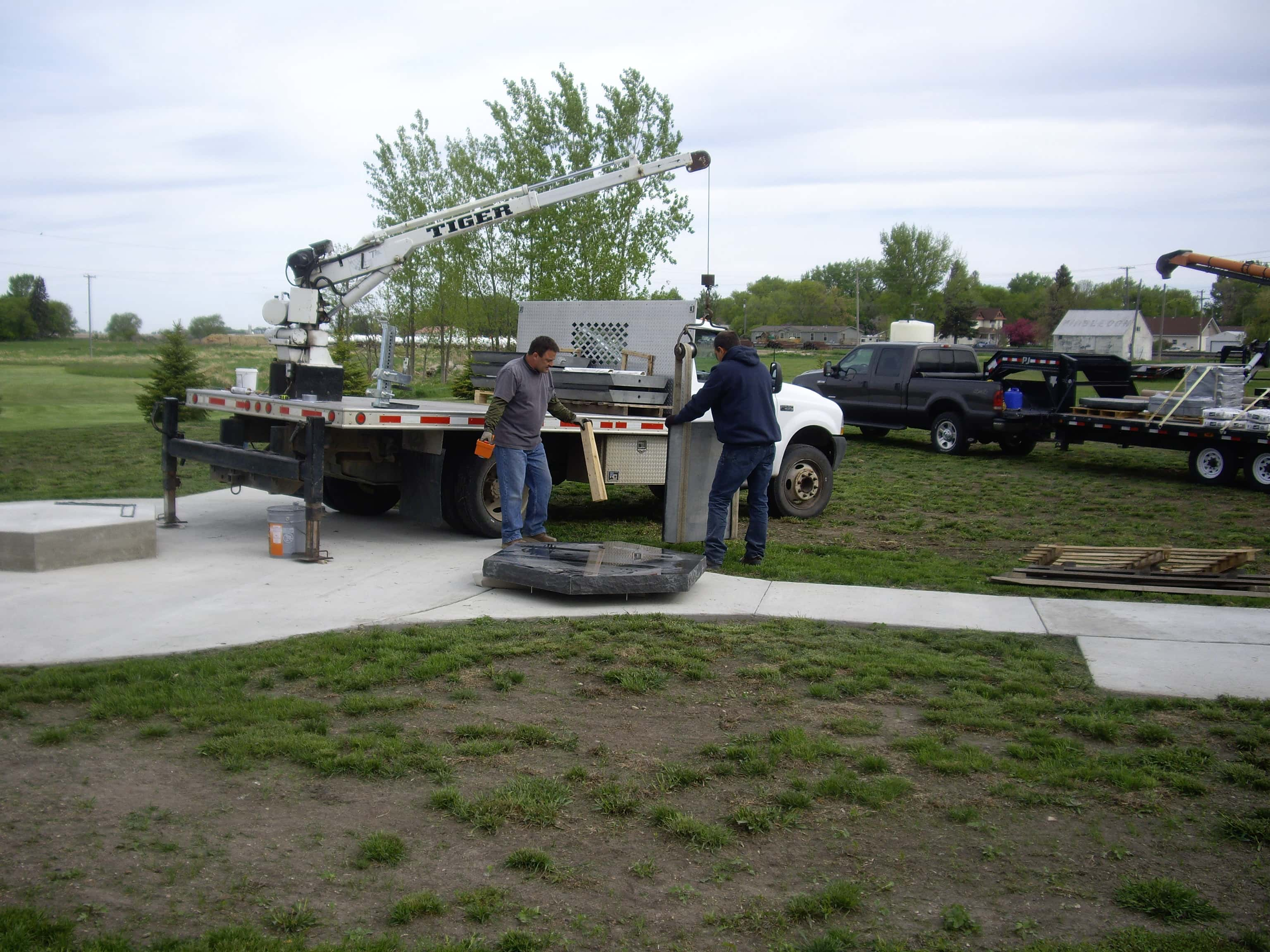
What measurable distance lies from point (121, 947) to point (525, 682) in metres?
2.67

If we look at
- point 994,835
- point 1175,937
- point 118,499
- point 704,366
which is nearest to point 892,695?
point 994,835

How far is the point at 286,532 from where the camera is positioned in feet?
27.3

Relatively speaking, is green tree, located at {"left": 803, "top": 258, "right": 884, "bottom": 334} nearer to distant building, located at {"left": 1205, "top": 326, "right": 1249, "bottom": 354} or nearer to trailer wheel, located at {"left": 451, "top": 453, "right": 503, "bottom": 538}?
distant building, located at {"left": 1205, "top": 326, "right": 1249, "bottom": 354}

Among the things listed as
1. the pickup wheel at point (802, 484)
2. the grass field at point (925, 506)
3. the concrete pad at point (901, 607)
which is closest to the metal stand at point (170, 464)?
the grass field at point (925, 506)

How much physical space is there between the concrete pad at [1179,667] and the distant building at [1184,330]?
101m

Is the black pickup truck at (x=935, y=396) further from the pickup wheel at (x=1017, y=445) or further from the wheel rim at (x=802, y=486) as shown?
the wheel rim at (x=802, y=486)

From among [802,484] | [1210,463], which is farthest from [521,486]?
[1210,463]

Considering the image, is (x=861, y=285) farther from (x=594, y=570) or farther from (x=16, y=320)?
(x=594, y=570)

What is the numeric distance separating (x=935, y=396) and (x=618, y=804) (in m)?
16.2

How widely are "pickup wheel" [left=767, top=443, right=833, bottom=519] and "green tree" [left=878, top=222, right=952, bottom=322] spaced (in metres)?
79.7

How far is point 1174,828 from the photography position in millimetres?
3977

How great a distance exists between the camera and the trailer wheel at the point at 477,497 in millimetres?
9141

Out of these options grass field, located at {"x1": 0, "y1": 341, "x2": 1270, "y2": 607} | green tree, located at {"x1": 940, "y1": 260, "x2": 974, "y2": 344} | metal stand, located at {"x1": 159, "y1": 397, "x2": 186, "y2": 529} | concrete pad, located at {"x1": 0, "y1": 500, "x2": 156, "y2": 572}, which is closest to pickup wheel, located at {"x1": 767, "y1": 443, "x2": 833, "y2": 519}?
grass field, located at {"x1": 0, "y1": 341, "x2": 1270, "y2": 607}

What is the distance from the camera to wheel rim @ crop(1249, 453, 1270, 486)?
1455cm
